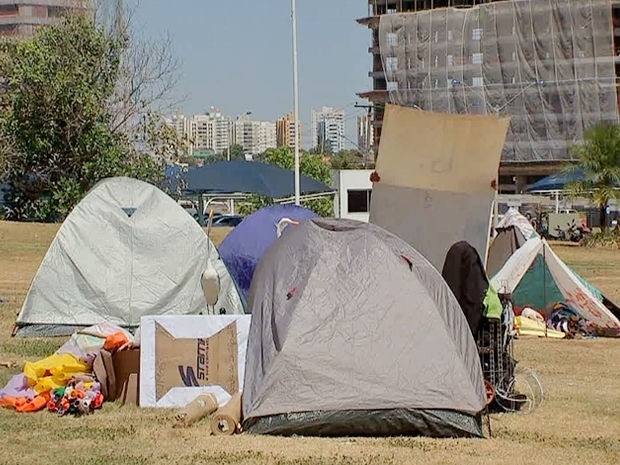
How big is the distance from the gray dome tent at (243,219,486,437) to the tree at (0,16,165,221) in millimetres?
21578

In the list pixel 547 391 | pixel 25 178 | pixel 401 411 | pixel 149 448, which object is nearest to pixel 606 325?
pixel 547 391

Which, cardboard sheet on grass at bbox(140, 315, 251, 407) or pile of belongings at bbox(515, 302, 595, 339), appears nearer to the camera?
cardboard sheet on grass at bbox(140, 315, 251, 407)

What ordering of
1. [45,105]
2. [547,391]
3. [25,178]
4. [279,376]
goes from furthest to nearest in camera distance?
[25,178], [45,105], [547,391], [279,376]

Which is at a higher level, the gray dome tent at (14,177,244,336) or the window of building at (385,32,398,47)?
the window of building at (385,32,398,47)

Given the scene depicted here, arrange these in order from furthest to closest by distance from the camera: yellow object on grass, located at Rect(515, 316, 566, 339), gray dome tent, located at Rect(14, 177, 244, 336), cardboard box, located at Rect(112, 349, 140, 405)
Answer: yellow object on grass, located at Rect(515, 316, 566, 339)
gray dome tent, located at Rect(14, 177, 244, 336)
cardboard box, located at Rect(112, 349, 140, 405)

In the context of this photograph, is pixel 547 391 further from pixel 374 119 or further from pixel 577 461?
pixel 374 119

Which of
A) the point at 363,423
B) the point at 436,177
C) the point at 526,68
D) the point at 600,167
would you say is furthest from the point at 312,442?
the point at 526,68

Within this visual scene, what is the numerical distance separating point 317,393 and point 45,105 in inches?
906

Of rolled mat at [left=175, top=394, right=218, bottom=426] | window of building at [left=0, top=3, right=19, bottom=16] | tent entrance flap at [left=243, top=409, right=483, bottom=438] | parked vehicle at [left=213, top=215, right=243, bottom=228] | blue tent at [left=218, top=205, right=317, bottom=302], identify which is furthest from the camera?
window of building at [left=0, top=3, right=19, bottom=16]

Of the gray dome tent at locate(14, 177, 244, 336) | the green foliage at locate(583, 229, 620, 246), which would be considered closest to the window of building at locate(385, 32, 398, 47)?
the green foliage at locate(583, 229, 620, 246)

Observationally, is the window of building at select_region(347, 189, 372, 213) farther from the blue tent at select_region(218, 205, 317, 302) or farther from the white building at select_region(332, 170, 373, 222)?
the blue tent at select_region(218, 205, 317, 302)

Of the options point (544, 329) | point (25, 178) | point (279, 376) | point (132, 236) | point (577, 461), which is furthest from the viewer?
point (25, 178)

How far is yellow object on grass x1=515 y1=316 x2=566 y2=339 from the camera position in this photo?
14.0 meters

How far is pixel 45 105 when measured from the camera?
97.5ft
